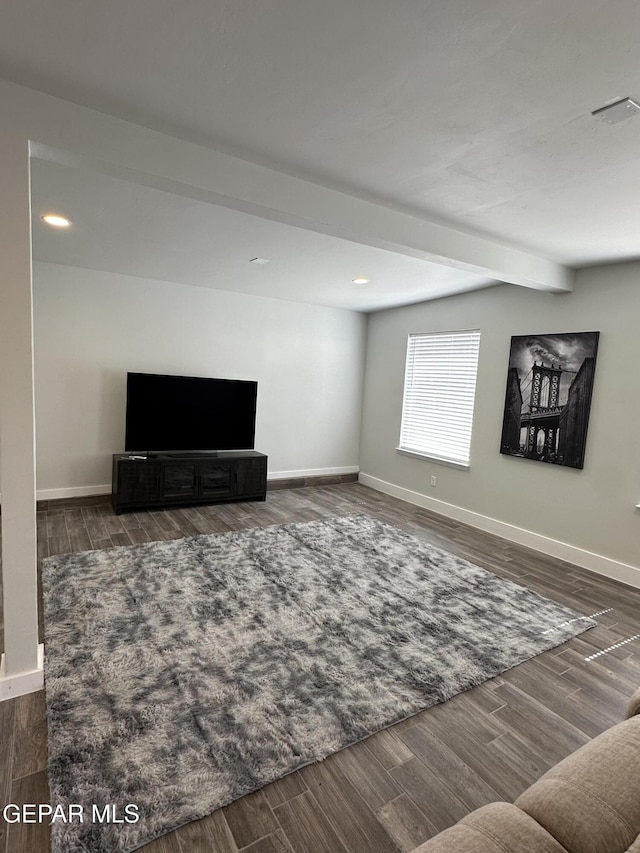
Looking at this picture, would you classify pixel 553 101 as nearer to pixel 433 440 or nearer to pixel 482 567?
pixel 482 567

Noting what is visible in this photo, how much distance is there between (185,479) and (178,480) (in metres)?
0.08

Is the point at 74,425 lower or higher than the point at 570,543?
higher

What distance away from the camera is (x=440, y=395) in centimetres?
537

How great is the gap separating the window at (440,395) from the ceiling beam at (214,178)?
6.23ft

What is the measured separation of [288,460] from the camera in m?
6.15

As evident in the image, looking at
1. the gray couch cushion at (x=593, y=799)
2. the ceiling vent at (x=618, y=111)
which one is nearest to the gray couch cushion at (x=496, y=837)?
Answer: the gray couch cushion at (x=593, y=799)

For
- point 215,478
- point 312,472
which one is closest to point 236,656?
point 215,478

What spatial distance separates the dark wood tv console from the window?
2.00 m

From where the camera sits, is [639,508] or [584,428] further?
[584,428]

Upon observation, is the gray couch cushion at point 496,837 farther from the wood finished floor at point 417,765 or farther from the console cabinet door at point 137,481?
the console cabinet door at point 137,481

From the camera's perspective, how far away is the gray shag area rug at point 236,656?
1636mm

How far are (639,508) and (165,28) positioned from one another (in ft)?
13.7

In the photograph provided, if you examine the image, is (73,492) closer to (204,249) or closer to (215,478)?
(215,478)

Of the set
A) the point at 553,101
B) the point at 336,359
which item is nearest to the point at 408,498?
the point at 336,359
